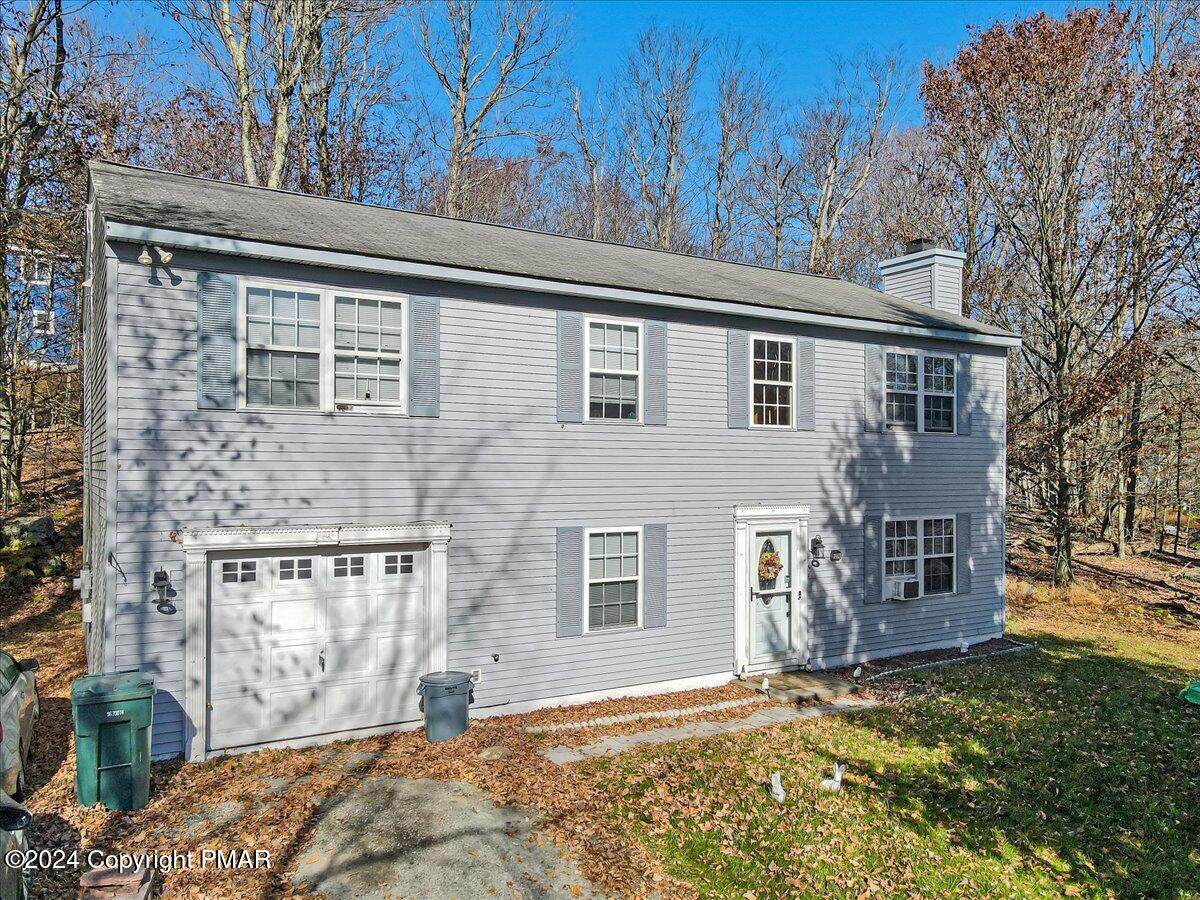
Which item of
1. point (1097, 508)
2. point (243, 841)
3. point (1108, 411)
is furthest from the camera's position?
point (1097, 508)

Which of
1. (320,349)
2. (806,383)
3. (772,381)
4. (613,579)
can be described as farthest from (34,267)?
(806,383)

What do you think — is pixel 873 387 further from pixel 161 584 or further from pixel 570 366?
pixel 161 584

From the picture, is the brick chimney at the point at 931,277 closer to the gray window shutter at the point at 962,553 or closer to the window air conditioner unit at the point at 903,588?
the gray window shutter at the point at 962,553

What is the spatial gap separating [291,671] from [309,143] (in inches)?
814

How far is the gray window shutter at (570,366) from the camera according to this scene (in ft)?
33.8

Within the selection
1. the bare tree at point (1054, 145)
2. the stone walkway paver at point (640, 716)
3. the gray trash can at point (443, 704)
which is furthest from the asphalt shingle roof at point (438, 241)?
the bare tree at point (1054, 145)

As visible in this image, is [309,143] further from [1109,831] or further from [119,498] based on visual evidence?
[1109,831]

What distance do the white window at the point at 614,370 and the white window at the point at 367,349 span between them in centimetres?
277

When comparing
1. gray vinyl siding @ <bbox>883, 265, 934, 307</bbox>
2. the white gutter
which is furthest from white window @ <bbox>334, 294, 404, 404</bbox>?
gray vinyl siding @ <bbox>883, 265, 934, 307</bbox>

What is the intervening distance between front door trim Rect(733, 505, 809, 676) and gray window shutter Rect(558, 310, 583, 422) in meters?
3.25

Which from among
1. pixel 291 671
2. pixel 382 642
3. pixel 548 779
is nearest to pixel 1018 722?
pixel 548 779

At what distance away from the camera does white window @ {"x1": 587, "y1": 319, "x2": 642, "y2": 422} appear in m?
10.6

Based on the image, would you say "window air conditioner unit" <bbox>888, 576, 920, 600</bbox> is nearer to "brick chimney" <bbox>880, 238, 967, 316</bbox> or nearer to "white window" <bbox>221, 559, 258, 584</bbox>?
"brick chimney" <bbox>880, 238, 967, 316</bbox>

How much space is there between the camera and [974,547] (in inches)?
575
